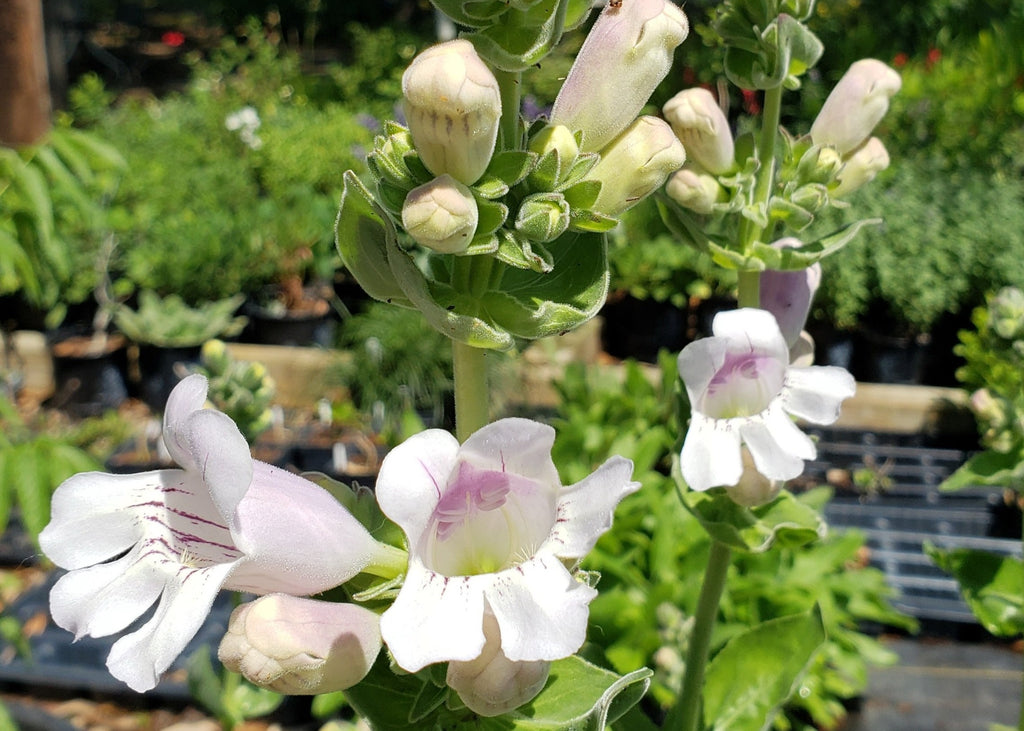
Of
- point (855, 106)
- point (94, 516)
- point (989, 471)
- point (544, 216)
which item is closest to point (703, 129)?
point (855, 106)

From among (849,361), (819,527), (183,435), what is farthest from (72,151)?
(849,361)

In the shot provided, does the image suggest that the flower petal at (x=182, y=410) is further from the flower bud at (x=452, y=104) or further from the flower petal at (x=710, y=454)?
the flower petal at (x=710, y=454)

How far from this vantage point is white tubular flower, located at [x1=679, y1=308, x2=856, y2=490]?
969mm

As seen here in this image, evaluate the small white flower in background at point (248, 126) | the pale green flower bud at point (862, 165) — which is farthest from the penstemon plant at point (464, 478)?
the small white flower in background at point (248, 126)

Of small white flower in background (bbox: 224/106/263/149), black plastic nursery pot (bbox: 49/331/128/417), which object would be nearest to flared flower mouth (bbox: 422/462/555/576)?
black plastic nursery pot (bbox: 49/331/128/417)

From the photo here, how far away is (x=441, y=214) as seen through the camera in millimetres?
733

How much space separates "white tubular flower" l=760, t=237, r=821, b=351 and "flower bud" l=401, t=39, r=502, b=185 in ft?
1.88

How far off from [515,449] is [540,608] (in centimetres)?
13

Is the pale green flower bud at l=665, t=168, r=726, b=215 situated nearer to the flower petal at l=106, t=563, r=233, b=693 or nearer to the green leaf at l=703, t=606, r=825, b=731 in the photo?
the green leaf at l=703, t=606, r=825, b=731

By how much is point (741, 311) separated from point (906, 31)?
23.8ft

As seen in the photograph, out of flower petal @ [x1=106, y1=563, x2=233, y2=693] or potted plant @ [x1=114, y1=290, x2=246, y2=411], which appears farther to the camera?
potted plant @ [x1=114, y1=290, x2=246, y2=411]

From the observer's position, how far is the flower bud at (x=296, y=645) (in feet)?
2.39

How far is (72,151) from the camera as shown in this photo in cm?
213

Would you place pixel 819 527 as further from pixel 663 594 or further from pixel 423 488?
pixel 663 594
